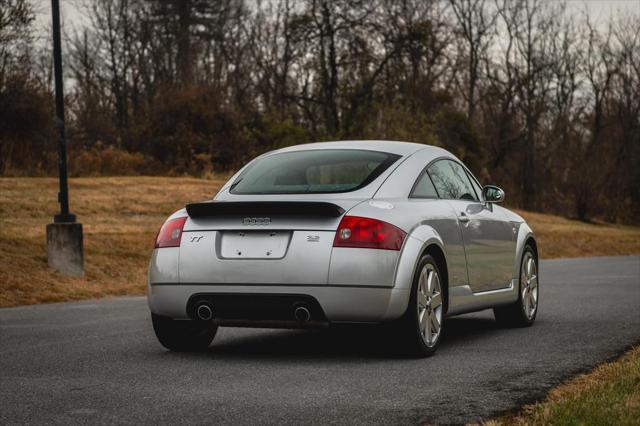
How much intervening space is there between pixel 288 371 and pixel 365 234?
1066 mm

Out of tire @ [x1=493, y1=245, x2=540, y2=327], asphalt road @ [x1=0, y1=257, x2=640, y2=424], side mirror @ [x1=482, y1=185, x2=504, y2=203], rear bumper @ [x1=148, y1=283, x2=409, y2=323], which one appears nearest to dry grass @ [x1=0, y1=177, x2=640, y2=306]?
asphalt road @ [x1=0, y1=257, x2=640, y2=424]

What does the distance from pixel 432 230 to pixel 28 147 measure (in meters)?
24.2

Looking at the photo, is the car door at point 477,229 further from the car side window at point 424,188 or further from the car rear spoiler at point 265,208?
the car rear spoiler at point 265,208

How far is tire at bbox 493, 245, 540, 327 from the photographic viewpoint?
32.9 ft

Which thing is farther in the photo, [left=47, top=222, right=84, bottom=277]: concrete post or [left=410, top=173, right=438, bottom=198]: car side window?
[left=47, top=222, right=84, bottom=277]: concrete post

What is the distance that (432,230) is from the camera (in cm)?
799

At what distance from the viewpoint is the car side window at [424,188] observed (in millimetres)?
8261

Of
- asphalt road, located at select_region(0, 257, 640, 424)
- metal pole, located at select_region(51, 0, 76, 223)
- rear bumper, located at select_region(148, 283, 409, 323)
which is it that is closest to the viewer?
asphalt road, located at select_region(0, 257, 640, 424)

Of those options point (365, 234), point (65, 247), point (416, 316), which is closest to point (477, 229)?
point (416, 316)

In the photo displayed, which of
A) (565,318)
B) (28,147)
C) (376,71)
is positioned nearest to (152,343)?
(565,318)

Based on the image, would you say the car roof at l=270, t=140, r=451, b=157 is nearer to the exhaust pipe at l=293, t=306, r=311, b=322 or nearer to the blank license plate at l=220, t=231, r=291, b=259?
the blank license plate at l=220, t=231, r=291, b=259

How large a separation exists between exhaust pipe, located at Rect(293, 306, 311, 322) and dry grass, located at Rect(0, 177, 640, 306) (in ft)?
24.8

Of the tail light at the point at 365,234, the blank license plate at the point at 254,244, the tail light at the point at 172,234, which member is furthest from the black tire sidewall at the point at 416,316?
the tail light at the point at 172,234

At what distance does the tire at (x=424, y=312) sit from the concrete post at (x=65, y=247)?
30.9 feet
